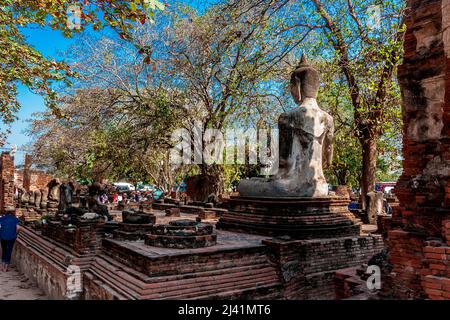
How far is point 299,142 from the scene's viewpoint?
Result: 9.25 meters

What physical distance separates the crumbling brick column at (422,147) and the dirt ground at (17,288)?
23.0 ft

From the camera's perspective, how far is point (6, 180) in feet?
68.2

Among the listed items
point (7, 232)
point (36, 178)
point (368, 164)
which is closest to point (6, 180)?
point (7, 232)

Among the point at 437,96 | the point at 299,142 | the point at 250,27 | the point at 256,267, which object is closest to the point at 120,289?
the point at 256,267

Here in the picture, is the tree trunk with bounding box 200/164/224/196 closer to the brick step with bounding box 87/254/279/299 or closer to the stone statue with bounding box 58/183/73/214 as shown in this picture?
the stone statue with bounding box 58/183/73/214

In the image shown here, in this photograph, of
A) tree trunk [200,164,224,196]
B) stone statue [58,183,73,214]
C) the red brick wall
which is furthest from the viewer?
the red brick wall

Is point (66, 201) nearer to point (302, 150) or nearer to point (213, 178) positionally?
point (213, 178)

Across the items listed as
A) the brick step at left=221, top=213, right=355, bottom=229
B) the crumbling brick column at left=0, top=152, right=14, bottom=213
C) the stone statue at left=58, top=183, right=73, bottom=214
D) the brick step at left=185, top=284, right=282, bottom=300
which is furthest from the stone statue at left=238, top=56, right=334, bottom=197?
the crumbling brick column at left=0, top=152, right=14, bottom=213

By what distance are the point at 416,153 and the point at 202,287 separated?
339 cm

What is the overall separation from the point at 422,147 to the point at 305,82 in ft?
16.7

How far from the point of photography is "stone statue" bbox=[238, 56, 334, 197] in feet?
29.1

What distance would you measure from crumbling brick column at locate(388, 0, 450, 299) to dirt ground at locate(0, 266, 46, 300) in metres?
7.02

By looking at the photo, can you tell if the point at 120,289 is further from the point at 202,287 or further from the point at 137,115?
the point at 137,115
